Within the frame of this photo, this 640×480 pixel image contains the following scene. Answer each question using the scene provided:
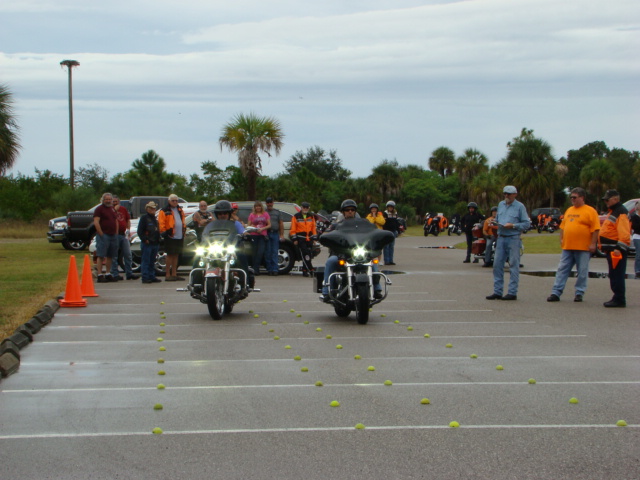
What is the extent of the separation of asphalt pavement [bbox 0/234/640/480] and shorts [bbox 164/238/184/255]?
531 cm

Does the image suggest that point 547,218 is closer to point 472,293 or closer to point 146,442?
point 472,293

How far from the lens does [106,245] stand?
18.5 meters

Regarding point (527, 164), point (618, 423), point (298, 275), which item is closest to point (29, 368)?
point (618, 423)

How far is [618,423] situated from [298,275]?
50.6 ft

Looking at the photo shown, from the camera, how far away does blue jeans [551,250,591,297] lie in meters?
14.5

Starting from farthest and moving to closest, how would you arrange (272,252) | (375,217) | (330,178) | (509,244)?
(330,178) < (375,217) < (272,252) < (509,244)

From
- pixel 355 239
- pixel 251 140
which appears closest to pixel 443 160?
pixel 251 140

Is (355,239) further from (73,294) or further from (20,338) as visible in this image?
(73,294)

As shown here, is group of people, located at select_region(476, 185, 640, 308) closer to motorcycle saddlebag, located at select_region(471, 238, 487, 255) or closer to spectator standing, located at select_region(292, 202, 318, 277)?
spectator standing, located at select_region(292, 202, 318, 277)

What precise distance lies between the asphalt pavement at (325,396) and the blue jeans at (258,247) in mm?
7140

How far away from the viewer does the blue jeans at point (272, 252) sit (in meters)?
20.8

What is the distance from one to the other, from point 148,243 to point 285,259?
403cm

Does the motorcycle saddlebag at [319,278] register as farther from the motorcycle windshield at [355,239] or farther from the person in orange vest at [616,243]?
the person in orange vest at [616,243]

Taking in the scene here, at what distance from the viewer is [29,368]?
8.52 m
